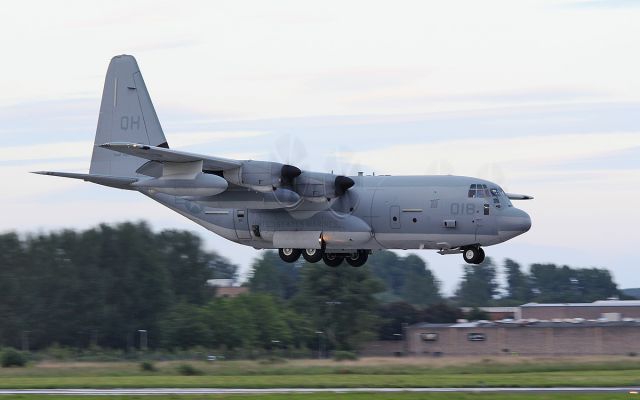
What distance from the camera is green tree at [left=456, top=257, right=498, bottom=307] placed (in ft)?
360

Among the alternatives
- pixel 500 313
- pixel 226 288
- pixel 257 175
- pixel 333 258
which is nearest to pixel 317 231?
pixel 333 258

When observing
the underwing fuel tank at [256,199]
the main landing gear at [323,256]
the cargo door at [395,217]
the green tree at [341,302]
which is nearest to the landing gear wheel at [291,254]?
the main landing gear at [323,256]

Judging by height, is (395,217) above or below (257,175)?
below

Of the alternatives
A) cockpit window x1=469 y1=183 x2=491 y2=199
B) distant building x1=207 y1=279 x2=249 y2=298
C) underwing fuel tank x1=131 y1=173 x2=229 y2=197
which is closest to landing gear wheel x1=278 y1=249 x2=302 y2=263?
underwing fuel tank x1=131 y1=173 x2=229 y2=197

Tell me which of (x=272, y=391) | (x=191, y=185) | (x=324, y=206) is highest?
(x=191, y=185)

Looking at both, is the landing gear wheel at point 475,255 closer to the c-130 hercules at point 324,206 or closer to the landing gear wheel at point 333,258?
the c-130 hercules at point 324,206

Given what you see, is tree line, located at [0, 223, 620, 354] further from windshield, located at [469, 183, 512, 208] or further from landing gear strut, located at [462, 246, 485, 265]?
windshield, located at [469, 183, 512, 208]

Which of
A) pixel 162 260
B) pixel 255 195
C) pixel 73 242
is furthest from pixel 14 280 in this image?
pixel 255 195

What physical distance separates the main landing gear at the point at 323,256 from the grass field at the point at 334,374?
4.33m

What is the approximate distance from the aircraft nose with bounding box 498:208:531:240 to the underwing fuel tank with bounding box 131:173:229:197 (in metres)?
9.59

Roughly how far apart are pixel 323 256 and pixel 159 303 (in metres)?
25.6

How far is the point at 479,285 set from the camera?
114 meters

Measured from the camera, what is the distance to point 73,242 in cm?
6488

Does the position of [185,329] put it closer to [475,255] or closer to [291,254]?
[291,254]
